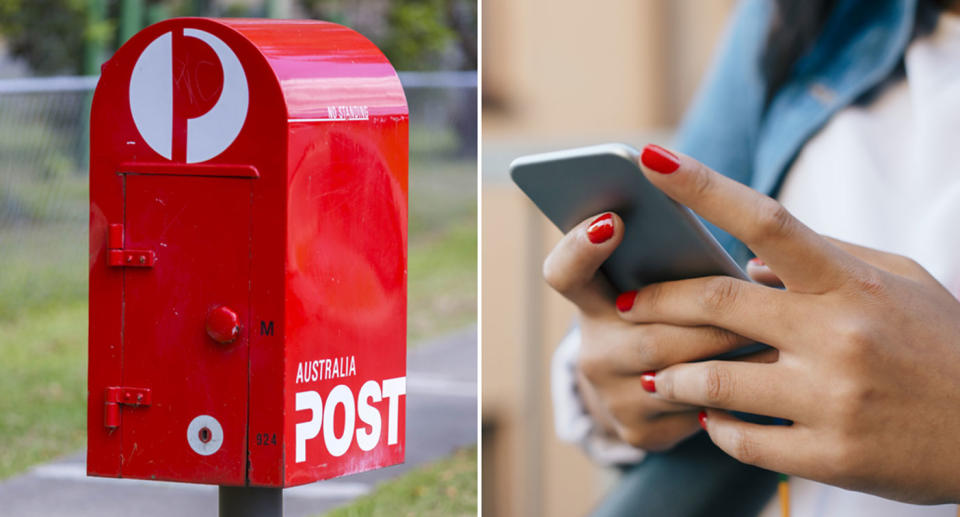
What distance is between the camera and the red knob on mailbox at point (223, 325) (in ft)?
6.12

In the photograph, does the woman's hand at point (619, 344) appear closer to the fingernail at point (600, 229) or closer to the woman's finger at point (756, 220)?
the fingernail at point (600, 229)

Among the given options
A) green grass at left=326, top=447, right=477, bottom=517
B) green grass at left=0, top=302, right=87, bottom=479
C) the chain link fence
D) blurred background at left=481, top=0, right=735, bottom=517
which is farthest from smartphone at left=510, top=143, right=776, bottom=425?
the chain link fence

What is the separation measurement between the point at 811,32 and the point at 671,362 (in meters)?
0.73

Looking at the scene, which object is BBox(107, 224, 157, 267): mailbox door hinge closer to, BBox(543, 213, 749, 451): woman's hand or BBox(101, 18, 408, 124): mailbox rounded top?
BBox(101, 18, 408, 124): mailbox rounded top

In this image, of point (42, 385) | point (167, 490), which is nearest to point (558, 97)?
point (167, 490)

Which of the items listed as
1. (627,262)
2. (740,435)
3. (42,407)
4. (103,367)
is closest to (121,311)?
(103,367)

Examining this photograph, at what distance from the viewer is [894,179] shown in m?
1.52

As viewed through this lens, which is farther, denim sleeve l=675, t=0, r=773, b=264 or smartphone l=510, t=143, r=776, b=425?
denim sleeve l=675, t=0, r=773, b=264

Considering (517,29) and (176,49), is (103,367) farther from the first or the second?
(517,29)

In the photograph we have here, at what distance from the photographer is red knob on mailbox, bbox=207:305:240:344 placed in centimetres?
187

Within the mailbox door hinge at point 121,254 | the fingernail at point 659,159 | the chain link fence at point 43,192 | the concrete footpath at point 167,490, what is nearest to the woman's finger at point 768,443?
the fingernail at point 659,159

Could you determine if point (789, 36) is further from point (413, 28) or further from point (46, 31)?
point (413, 28)

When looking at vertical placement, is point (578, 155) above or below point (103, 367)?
above

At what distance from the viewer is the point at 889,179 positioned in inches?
59.9
